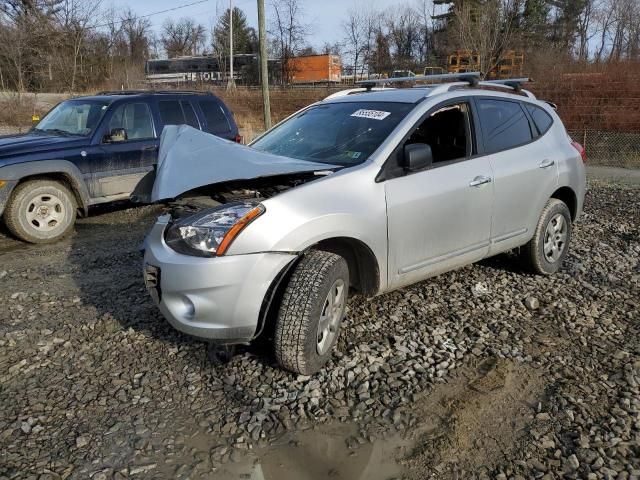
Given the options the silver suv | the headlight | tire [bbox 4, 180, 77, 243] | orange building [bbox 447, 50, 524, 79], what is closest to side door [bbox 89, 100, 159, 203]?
tire [bbox 4, 180, 77, 243]

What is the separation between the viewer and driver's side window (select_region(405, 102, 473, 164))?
4.53 m

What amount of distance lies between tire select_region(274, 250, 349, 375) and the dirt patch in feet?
2.32

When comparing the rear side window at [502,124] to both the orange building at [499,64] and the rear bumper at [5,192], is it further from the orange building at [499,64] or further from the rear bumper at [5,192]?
the orange building at [499,64]

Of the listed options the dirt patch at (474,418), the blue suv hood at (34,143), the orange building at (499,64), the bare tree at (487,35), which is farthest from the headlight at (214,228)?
the orange building at (499,64)

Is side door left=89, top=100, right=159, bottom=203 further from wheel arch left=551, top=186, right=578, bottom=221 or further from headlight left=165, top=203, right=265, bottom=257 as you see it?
wheel arch left=551, top=186, right=578, bottom=221

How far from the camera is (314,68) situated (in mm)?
41719

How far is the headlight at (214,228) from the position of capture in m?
3.14

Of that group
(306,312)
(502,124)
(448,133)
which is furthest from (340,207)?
(502,124)

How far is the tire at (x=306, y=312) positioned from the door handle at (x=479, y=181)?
1.49m

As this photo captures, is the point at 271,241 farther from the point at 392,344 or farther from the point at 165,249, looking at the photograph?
the point at 392,344

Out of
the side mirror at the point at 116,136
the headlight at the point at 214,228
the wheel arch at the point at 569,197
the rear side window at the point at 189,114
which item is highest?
the rear side window at the point at 189,114

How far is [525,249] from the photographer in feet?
16.9

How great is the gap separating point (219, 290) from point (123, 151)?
5.17 m

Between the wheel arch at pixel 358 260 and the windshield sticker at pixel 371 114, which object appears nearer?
the wheel arch at pixel 358 260
